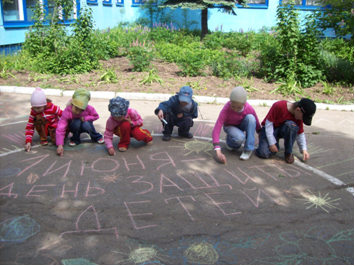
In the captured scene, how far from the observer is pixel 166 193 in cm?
331

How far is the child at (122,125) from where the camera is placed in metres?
3.97

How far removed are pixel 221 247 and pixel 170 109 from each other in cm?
244

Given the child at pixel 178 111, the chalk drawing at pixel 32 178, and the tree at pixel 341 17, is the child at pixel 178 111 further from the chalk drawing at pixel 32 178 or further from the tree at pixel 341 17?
the tree at pixel 341 17

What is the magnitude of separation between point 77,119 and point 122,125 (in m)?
0.65

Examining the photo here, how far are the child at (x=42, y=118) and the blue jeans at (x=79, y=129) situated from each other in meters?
0.27

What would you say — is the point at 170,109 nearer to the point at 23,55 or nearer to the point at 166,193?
the point at 166,193

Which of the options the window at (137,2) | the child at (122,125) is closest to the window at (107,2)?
the window at (137,2)

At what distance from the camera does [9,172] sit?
12.0ft

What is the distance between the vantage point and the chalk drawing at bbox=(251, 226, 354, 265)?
2.35 metres

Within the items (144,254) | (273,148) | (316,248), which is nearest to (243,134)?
(273,148)

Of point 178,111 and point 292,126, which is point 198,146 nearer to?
point 178,111

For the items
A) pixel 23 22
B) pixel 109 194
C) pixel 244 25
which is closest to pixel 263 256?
pixel 109 194

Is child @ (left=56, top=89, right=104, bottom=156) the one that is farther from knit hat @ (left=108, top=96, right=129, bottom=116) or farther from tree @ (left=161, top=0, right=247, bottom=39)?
tree @ (left=161, top=0, right=247, bottom=39)

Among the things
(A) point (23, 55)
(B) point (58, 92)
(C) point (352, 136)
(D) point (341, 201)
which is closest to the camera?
(D) point (341, 201)
